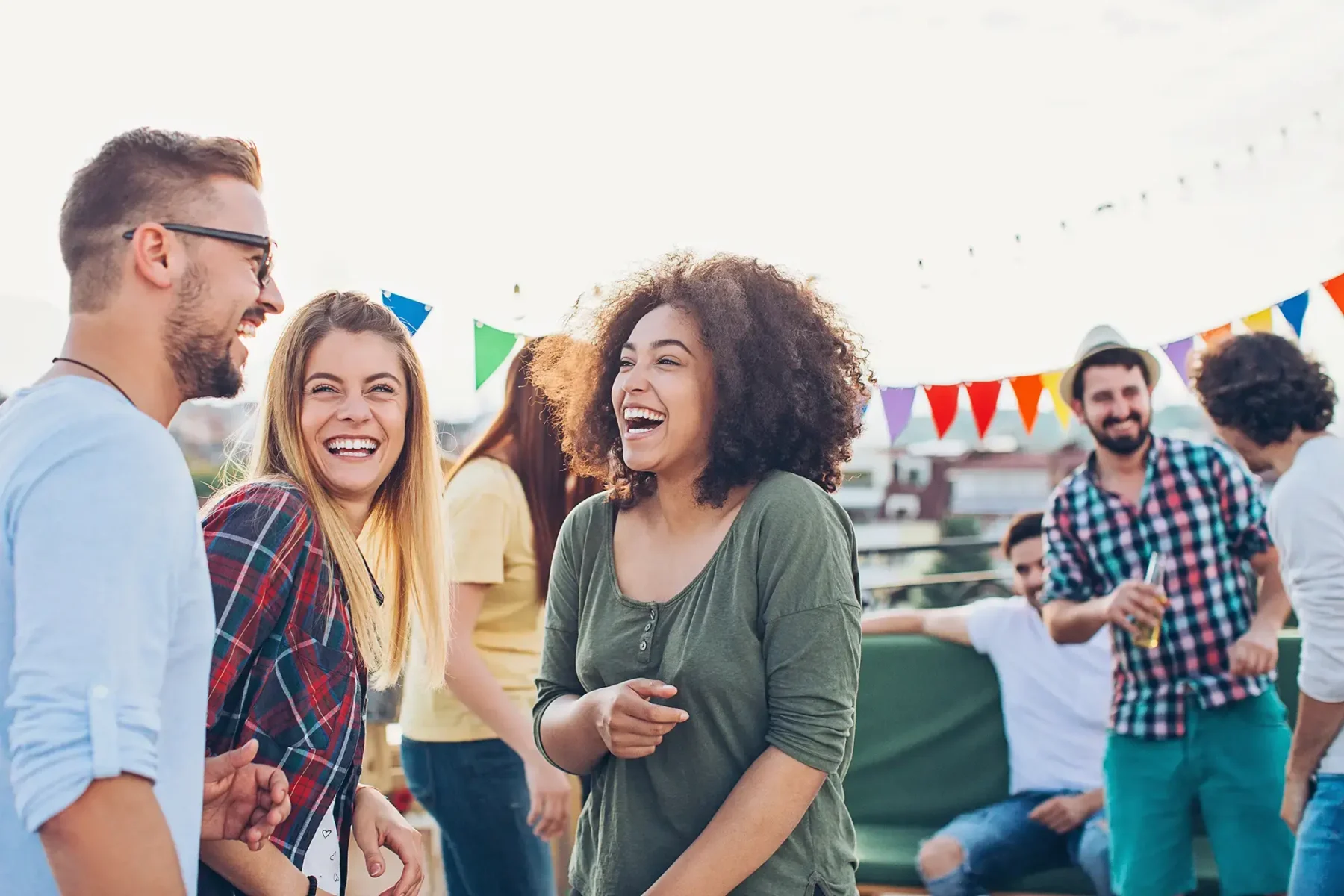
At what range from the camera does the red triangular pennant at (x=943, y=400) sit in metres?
4.47

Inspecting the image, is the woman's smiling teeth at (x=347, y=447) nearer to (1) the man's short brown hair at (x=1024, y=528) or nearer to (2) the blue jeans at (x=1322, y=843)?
(2) the blue jeans at (x=1322, y=843)

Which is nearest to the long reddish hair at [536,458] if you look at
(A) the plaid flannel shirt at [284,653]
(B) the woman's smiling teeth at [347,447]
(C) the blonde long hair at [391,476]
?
(C) the blonde long hair at [391,476]

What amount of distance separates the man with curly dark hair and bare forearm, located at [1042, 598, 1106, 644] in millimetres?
501

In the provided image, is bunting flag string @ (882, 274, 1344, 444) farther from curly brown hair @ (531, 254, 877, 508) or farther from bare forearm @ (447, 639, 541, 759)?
curly brown hair @ (531, 254, 877, 508)

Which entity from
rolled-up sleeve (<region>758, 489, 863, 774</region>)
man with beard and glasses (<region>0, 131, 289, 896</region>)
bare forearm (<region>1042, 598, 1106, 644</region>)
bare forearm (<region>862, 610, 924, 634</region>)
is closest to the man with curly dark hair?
bare forearm (<region>1042, 598, 1106, 644</region>)

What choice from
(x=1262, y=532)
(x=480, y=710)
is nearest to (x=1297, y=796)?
(x=1262, y=532)

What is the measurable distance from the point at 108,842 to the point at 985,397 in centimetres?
386

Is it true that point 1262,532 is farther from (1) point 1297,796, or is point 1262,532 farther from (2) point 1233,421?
(1) point 1297,796

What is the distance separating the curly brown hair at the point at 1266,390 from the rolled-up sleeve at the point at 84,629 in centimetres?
257

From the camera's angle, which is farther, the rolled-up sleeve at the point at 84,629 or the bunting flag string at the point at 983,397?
the bunting flag string at the point at 983,397

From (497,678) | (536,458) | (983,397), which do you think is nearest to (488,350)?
(536,458)

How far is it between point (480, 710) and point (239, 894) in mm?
1210

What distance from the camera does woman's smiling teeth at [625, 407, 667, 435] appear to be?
172 cm

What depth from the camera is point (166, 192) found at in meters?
1.21
